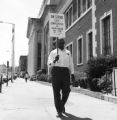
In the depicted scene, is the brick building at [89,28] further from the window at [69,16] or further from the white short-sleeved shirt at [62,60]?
the white short-sleeved shirt at [62,60]

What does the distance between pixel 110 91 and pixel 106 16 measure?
7635 mm

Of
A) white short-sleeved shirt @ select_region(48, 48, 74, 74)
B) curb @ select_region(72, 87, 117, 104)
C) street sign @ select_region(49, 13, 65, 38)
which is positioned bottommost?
curb @ select_region(72, 87, 117, 104)

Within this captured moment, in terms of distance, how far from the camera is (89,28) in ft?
79.4

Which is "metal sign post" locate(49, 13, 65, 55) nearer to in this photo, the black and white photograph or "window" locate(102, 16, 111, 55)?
the black and white photograph

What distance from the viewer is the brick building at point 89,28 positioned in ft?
61.6

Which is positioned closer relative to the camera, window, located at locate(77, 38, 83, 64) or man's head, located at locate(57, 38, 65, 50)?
man's head, located at locate(57, 38, 65, 50)

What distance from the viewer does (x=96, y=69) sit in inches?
572

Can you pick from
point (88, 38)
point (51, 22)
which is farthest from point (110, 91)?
point (88, 38)

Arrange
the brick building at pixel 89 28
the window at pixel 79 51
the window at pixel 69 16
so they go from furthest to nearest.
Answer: the window at pixel 69 16 < the window at pixel 79 51 < the brick building at pixel 89 28

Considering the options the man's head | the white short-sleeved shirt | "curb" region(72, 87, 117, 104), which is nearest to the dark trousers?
the white short-sleeved shirt

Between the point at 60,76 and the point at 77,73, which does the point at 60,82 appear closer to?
the point at 60,76

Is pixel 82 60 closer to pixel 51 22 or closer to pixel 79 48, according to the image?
pixel 79 48

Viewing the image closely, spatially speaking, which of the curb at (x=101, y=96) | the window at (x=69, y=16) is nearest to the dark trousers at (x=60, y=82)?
the curb at (x=101, y=96)

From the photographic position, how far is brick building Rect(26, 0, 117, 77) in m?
18.8
